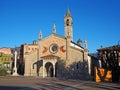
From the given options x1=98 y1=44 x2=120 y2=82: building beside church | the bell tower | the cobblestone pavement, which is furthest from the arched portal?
the cobblestone pavement

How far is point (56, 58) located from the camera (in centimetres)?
5600

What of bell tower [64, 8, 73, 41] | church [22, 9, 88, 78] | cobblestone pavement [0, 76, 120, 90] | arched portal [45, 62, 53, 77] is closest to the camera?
cobblestone pavement [0, 76, 120, 90]

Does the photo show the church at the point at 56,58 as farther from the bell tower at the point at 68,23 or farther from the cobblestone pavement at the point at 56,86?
the cobblestone pavement at the point at 56,86

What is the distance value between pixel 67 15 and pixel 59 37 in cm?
1650

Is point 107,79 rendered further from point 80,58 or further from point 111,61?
point 80,58

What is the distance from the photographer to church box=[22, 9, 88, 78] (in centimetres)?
5547

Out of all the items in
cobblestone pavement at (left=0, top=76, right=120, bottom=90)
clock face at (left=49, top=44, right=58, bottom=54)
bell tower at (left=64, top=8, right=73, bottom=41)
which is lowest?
cobblestone pavement at (left=0, top=76, right=120, bottom=90)

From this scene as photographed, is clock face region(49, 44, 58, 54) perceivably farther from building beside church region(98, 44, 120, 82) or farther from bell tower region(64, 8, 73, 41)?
building beside church region(98, 44, 120, 82)

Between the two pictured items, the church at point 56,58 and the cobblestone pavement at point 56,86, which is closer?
the cobblestone pavement at point 56,86

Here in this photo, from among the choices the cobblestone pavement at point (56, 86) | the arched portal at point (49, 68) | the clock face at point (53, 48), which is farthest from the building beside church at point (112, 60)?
the arched portal at point (49, 68)

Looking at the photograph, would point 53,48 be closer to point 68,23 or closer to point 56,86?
point 68,23

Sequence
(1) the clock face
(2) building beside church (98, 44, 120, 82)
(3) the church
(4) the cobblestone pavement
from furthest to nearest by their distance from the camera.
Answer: (1) the clock face, (3) the church, (2) building beside church (98, 44, 120, 82), (4) the cobblestone pavement

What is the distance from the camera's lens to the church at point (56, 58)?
2184 inches

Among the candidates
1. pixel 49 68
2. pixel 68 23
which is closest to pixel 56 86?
pixel 49 68
